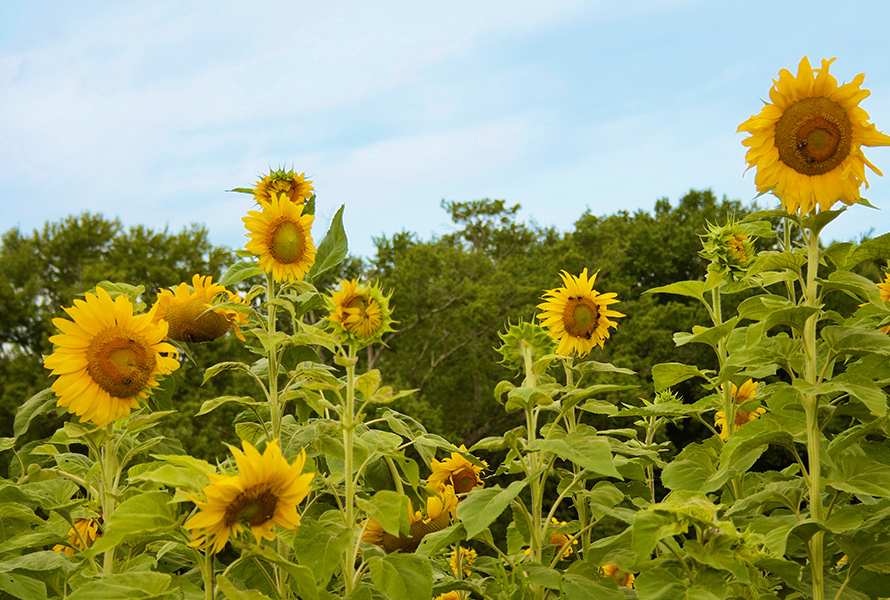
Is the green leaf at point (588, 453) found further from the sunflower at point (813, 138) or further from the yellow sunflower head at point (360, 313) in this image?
the sunflower at point (813, 138)

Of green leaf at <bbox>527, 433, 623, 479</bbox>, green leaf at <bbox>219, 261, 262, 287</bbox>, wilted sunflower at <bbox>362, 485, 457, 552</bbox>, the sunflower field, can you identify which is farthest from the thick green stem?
green leaf at <bbox>219, 261, 262, 287</bbox>

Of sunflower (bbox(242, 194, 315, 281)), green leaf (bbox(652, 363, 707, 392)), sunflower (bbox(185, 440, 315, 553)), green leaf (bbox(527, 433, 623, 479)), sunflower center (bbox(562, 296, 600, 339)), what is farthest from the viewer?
sunflower center (bbox(562, 296, 600, 339))

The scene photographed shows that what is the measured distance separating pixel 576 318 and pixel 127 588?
1.65 metres

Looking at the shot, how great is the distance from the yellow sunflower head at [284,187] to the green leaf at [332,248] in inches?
5.0

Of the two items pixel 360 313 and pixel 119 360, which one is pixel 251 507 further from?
pixel 119 360

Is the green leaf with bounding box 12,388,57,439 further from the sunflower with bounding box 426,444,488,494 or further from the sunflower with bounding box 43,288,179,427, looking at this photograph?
the sunflower with bounding box 426,444,488,494

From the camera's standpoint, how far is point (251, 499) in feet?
4.81

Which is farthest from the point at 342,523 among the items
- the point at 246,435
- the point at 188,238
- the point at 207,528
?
the point at 188,238

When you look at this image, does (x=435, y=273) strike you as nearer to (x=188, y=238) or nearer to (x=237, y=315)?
(x=188, y=238)

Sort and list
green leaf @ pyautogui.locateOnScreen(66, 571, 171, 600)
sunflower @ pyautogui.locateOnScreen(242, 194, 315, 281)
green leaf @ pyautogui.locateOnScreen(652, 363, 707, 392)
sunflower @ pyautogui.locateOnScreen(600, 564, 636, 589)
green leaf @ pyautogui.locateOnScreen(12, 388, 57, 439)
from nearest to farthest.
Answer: green leaf @ pyautogui.locateOnScreen(66, 571, 171, 600) → sunflower @ pyautogui.locateOnScreen(242, 194, 315, 281) → green leaf @ pyautogui.locateOnScreen(12, 388, 57, 439) → green leaf @ pyautogui.locateOnScreen(652, 363, 707, 392) → sunflower @ pyautogui.locateOnScreen(600, 564, 636, 589)

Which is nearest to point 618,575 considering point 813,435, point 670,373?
point 670,373

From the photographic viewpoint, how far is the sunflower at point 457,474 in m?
2.61

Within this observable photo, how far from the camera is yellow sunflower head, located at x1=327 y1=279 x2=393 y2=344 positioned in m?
1.77

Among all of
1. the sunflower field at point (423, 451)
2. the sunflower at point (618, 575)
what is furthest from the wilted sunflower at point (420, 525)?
the sunflower at point (618, 575)
